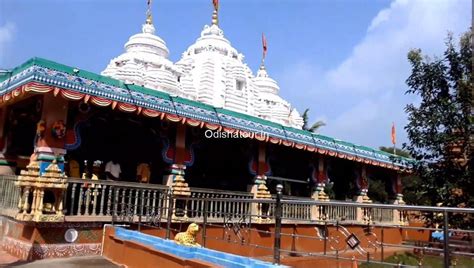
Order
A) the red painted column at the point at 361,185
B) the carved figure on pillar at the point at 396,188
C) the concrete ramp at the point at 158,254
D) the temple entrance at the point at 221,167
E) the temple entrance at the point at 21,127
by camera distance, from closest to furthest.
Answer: the concrete ramp at the point at 158,254, the temple entrance at the point at 21,127, the temple entrance at the point at 221,167, the red painted column at the point at 361,185, the carved figure on pillar at the point at 396,188

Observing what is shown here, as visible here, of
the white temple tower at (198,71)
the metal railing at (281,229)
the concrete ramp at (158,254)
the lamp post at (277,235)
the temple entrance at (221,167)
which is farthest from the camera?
the white temple tower at (198,71)

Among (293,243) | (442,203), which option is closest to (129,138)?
(293,243)

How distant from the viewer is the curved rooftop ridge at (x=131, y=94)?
23.5 ft

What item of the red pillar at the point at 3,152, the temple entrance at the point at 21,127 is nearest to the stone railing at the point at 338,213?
the temple entrance at the point at 21,127

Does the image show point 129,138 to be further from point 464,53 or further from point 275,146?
point 464,53

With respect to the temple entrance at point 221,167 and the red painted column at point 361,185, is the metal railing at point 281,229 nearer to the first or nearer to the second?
the temple entrance at point 221,167

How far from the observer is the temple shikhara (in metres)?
7.26

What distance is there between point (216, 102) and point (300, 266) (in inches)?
355

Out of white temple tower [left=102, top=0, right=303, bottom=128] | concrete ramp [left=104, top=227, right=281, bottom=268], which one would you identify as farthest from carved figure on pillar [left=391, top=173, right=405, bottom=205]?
concrete ramp [left=104, top=227, right=281, bottom=268]

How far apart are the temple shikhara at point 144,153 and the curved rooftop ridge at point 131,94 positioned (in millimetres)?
26

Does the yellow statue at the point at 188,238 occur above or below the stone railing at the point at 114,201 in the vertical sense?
below

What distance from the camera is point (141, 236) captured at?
6219 mm

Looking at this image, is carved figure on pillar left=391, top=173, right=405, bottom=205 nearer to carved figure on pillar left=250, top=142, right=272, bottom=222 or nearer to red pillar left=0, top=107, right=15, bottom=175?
carved figure on pillar left=250, top=142, right=272, bottom=222

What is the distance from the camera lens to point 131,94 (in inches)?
332
